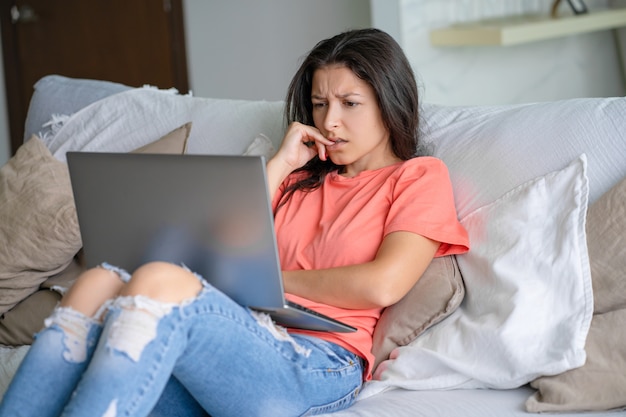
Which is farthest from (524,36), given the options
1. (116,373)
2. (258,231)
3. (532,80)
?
(116,373)

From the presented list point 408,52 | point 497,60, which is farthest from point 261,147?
point 497,60

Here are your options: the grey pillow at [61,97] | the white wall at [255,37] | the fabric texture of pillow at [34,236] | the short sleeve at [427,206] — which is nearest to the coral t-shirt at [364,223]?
the short sleeve at [427,206]

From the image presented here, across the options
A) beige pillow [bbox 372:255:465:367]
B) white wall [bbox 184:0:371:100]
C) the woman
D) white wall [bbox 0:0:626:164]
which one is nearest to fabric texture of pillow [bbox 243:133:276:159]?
the woman

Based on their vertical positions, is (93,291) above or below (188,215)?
below

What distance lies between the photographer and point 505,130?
1.86m

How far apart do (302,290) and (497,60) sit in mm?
2550

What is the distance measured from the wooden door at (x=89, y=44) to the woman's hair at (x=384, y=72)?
2951mm

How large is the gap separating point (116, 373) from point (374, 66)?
0.80 metres

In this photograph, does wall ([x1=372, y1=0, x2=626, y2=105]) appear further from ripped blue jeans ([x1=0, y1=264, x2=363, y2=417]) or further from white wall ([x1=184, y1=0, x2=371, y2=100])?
ripped blue jeans ([x1=0, y1=264, x2=363, y2=417])

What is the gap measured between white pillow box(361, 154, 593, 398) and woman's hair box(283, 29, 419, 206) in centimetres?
22

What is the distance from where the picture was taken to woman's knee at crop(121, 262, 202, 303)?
1.41 metres

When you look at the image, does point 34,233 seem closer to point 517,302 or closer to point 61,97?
point 61,97

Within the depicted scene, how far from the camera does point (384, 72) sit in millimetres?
1834

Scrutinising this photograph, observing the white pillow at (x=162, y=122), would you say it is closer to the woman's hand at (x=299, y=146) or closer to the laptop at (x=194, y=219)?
the woman's hand at (x=299, y=146)
